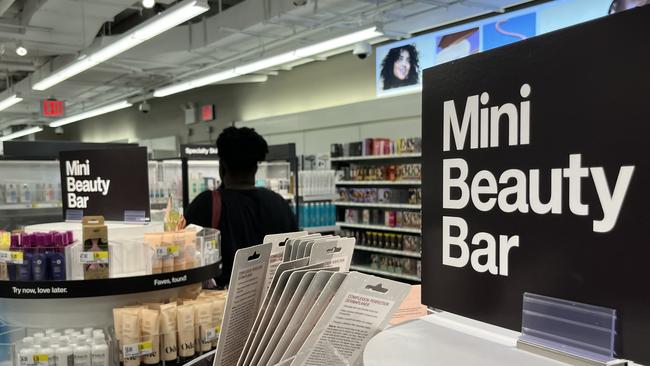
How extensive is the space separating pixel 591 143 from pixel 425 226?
1.23 ft

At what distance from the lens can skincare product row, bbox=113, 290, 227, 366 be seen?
6.56 feet

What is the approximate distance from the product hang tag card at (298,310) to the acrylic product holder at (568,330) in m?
0.35

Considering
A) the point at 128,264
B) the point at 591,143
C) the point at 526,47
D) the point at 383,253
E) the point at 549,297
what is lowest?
the point at 383,253

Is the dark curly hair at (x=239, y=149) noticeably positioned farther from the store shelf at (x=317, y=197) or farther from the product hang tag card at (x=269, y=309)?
the store shelf at (x=317, y=197)

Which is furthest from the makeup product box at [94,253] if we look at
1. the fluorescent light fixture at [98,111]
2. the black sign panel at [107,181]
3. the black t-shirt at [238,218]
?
the fluorescent light fixture at [98,111]

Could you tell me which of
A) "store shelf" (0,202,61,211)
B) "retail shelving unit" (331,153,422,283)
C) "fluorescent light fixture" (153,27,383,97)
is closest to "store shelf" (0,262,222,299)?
"fluorescent light fixture" (153,27,383,97)


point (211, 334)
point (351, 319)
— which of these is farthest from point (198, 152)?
point (351, 319)

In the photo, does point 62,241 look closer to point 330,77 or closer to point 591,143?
point 591,143

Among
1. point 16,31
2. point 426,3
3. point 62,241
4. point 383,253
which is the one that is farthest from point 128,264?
point 16,31

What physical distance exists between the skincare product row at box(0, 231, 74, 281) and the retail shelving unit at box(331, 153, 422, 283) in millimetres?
5768

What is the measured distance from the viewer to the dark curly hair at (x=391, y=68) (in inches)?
333

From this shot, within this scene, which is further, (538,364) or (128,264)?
(128,264)

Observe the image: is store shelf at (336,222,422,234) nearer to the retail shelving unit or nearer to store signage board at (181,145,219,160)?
the retail shelving unit

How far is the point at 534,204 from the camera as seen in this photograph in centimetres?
87
